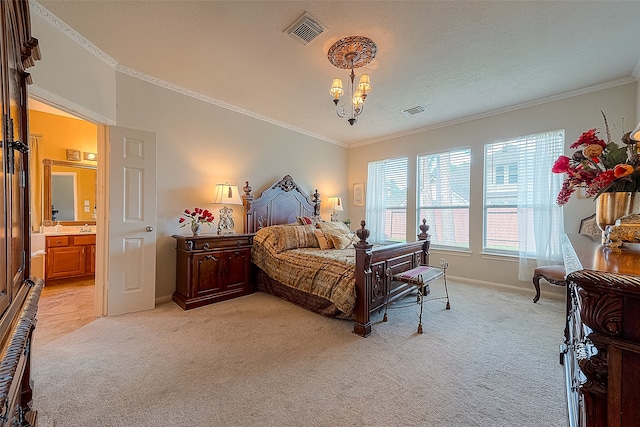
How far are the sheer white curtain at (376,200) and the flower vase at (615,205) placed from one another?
4174 millimetres

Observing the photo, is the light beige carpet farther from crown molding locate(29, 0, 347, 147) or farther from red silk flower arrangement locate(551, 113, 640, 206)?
crown molding locate(29, 0, 347, 147)

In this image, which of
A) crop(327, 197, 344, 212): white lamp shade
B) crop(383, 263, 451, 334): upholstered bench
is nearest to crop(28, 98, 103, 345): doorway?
crop(383, 263, 451, 334): upholstered bench

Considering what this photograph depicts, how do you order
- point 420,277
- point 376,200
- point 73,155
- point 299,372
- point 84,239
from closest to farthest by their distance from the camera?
point 299,372 → point 420,277 → point 84,239 → point 73,155 → point 376,200

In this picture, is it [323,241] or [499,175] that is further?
[499,175]

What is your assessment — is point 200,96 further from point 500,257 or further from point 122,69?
point 500,257

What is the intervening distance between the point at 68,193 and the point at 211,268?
3365mm

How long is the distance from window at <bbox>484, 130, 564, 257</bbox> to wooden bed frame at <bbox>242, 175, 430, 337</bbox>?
51.7 inches

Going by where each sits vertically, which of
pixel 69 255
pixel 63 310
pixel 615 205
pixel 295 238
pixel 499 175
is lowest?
pixel 63 310

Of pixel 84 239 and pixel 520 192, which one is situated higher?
pixel 520 192

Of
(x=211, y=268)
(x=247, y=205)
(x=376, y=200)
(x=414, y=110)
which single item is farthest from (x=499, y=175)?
(x=211, y=268)

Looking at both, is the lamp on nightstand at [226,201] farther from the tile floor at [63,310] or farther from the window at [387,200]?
the window at [387,200]

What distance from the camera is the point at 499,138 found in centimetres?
410

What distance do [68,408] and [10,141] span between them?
1.59 m

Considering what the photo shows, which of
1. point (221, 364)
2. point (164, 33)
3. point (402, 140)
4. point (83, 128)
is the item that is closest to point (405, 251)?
point (221, 364)
